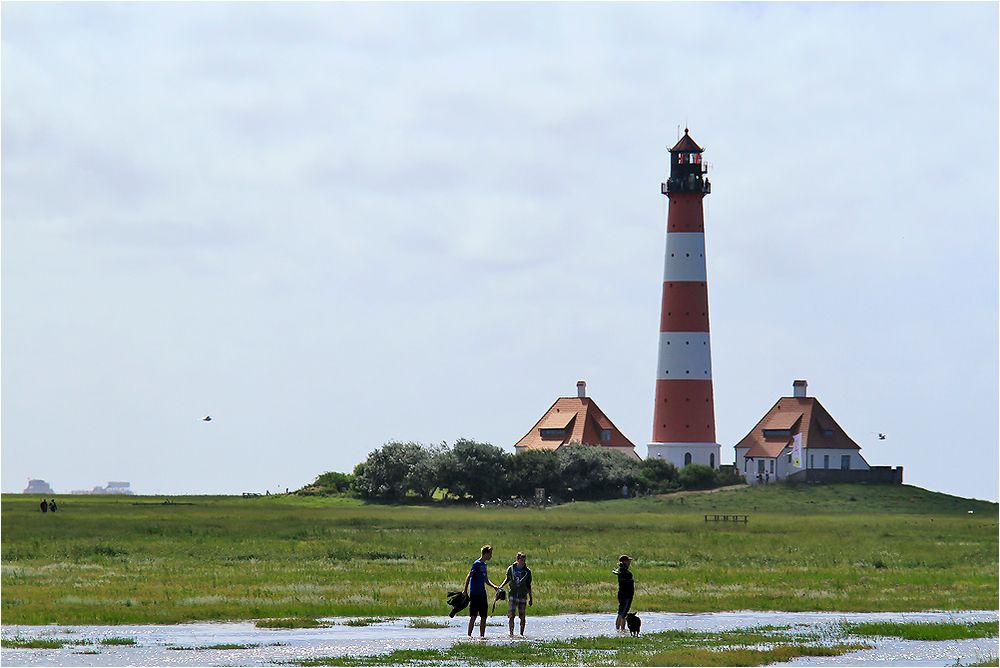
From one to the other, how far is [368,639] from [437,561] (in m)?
26.0

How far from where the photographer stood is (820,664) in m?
36.5

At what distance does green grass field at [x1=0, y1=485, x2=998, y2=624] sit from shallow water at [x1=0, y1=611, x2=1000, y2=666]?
2002 mm

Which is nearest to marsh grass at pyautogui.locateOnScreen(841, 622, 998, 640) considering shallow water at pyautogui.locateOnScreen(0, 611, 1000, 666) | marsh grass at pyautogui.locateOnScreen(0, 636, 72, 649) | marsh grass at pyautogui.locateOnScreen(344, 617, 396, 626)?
shallow water at pyautogui.locateOnScreen(0, 611, 1000, 666)

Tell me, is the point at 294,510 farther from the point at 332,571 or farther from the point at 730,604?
the point at 730,604

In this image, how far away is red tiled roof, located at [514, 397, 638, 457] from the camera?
503ft

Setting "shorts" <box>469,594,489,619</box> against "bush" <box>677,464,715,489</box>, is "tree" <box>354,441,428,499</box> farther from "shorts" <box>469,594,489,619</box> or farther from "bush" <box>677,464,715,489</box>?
"shorts" <box>469,594,489,619</box>

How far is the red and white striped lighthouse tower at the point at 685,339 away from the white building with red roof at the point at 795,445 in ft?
29.6

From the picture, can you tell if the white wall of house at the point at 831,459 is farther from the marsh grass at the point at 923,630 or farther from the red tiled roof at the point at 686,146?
the marsh grass at the point at 923,630

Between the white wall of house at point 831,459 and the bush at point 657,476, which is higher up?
the white wall of house at point 831,459

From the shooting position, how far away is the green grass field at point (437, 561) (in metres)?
49.2

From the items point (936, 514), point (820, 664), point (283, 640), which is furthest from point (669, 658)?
point (936, 514)

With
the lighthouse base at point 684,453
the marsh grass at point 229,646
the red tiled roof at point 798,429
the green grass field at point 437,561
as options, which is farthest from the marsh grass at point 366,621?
the red tiled roof at point 798,429

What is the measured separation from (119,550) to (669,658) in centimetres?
3750

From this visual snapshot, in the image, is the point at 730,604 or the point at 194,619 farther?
the point at 730,604
